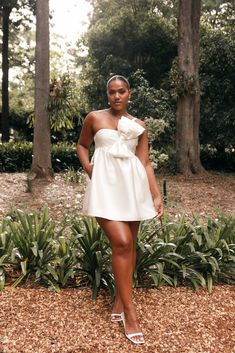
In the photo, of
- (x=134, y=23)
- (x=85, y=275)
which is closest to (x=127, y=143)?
(x=85, y=275)

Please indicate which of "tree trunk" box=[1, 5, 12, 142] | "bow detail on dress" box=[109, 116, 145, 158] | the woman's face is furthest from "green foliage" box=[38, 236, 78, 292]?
"tree trunk" box=[1, 5, 12, 142]

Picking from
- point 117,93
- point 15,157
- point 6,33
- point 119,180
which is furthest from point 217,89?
point 119,180

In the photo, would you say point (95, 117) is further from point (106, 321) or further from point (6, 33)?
point (6, 33)

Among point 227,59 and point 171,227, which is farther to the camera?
point 227,59

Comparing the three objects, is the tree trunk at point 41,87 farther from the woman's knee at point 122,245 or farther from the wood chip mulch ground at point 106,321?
the woman's knee at point 122,245

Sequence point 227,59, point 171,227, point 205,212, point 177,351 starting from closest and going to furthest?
point 177,351, point 171,227, point 205,212, point 227,59

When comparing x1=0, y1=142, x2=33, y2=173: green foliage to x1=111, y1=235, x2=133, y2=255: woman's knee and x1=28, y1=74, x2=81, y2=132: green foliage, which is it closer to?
x1=28, y1=74, x2=81, y2=132: green foliage

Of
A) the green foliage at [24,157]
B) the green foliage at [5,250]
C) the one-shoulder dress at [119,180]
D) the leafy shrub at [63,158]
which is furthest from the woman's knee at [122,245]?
the leafy shrub at [63,158]

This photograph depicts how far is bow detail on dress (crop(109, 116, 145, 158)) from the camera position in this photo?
288 cm

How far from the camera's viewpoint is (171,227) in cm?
434

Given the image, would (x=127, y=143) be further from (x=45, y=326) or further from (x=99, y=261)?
(x=45, y=326)

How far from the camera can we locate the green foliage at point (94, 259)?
3548 mm

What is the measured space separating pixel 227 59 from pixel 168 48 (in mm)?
2954

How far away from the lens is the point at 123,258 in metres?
2.78
